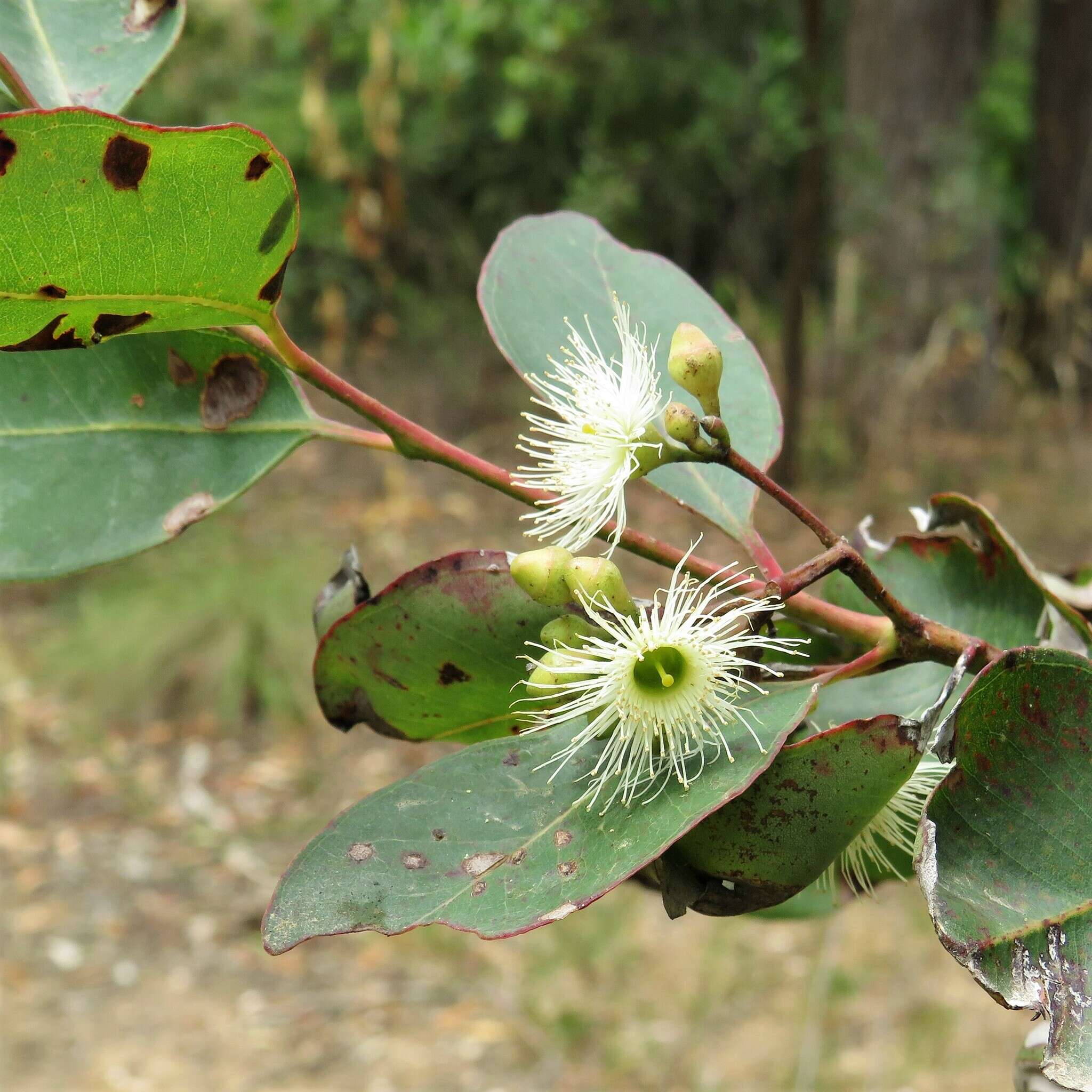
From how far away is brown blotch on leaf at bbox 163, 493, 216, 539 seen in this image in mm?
484

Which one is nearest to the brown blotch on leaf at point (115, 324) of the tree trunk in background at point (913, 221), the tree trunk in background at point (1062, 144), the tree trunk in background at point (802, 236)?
the tree trunk in background at point (802, 236)

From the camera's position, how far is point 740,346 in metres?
0.57

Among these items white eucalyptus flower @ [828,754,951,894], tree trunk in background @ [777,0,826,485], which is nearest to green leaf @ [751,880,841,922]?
white eucalyptus flower @ [828,754,951,894]

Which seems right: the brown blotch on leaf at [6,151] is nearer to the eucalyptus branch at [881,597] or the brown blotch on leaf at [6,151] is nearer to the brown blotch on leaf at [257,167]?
the brown blotch on leaf at [257,167]

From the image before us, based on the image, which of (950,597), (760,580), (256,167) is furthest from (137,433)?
(950,597)

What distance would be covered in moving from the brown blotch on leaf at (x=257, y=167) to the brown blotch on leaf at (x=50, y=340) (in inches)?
3.0

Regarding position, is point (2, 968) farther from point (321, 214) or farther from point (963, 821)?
point (321, 214)

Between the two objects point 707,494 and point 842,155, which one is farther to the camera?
point 842,155

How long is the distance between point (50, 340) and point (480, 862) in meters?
0.23

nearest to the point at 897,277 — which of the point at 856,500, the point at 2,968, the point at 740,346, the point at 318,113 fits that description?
the point at 856,500

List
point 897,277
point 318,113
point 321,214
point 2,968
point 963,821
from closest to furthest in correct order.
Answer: point 963,821
point 2,968
point 318,113
point 897,277
point 321,214

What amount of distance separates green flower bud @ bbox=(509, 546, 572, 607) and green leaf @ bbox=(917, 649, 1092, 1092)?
13cm

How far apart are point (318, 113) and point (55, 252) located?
Result: 353 cm

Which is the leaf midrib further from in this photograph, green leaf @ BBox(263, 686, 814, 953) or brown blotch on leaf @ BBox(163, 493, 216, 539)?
green leaf @ BBox(263, 686, 814, 953)
